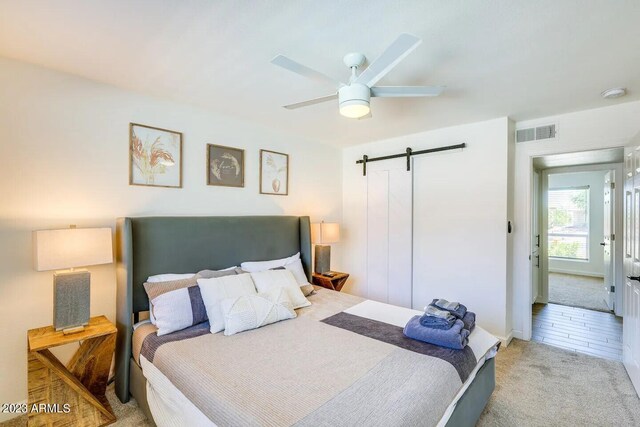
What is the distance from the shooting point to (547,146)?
127 inches

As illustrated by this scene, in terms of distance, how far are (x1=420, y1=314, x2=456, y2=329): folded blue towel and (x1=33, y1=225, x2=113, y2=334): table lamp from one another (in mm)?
2252

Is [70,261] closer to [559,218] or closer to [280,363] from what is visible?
[280,363]

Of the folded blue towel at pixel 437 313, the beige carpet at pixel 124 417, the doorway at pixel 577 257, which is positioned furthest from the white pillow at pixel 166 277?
the doorway at pixel 577 257

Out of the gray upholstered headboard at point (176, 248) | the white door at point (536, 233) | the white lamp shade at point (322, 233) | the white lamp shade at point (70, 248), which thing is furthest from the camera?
the white door at point (536, 233)

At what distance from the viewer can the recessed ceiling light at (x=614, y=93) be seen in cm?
248

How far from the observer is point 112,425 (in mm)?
2018

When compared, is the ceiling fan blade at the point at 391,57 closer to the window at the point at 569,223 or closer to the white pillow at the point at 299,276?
the white pillow at the point at 299,276

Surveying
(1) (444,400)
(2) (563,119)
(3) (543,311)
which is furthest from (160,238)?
(3) (543,311)

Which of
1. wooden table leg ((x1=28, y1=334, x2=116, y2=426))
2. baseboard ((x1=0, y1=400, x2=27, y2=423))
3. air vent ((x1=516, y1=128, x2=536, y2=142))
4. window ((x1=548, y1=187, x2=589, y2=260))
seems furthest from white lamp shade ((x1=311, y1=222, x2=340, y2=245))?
window ((x1=548, y1=187, x2=589, y2=260))

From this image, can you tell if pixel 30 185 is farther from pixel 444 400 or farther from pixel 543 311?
pixel 543 311

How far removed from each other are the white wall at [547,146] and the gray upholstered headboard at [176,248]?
2.43 m

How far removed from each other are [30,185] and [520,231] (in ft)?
14.8

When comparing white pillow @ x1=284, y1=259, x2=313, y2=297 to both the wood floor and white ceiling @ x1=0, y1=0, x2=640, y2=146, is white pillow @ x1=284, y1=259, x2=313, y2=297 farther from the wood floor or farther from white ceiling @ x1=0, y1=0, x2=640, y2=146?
the wood floor

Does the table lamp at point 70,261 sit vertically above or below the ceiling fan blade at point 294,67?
below
